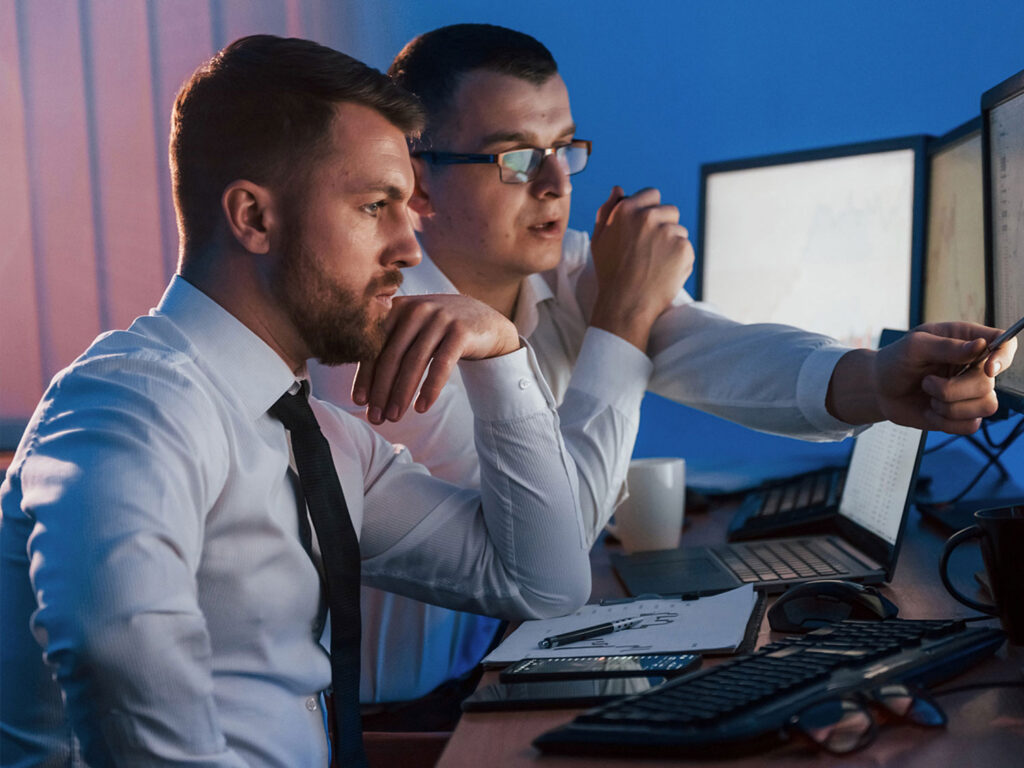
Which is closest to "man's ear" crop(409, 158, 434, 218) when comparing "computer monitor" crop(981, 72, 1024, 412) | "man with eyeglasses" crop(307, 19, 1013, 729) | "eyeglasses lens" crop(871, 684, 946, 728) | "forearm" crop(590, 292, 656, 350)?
"man with eyeglasses" crop(307, 19, 1013, 729)

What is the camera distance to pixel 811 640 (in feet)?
2.81

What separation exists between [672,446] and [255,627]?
170 cm

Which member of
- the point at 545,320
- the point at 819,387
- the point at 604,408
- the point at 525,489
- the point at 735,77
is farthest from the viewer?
the point at 735,77

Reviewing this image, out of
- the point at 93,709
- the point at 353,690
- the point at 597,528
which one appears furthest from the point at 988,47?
the point at 93,709

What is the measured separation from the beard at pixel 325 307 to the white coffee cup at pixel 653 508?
529mm

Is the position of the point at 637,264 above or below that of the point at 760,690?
above

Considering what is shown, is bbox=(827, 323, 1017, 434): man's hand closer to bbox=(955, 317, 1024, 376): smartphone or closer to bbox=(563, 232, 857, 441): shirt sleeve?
bbox=(955, 317, 1024, 376): smartphone

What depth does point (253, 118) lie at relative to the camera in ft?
3.46

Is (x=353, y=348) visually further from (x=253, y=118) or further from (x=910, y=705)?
(x=910, y=705)

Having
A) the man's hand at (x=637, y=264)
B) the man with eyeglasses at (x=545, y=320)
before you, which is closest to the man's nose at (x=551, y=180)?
the man with eyeglasses at (x=545, y=320)

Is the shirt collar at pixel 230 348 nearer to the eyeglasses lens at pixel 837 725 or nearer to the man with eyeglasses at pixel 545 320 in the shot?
the man with eyeglasses at pixel 545 320

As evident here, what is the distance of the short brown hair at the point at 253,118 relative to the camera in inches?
41.4

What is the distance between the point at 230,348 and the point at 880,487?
2.86 feet

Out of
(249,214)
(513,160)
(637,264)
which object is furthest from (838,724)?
(513,160)
